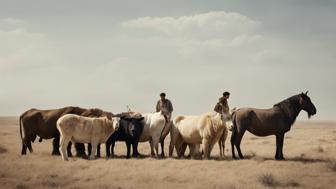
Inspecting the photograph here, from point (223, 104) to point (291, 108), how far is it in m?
3.05

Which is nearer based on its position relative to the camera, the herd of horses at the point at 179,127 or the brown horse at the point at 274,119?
the herd of horses at the point at 179,127

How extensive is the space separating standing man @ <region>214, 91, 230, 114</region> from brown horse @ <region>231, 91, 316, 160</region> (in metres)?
1.30

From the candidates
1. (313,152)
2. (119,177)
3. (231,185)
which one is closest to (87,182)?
(119,177)

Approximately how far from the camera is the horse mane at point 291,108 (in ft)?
58.8

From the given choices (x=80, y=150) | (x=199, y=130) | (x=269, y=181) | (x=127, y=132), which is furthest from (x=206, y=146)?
(x=80, y=150)

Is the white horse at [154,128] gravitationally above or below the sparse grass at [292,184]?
above

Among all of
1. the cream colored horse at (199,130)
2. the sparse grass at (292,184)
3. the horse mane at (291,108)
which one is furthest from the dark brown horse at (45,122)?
the sparse grass at (292,184)

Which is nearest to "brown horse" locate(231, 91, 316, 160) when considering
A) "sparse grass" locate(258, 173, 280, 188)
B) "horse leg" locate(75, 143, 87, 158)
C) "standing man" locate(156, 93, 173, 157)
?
"standing man" locate(156, 93, 173, 157)

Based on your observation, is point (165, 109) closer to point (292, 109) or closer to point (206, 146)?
point (206, 146)

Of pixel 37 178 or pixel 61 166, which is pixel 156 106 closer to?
pixel 61 166

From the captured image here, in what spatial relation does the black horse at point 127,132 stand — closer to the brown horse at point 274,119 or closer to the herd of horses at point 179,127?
the herd of horses at point 179,127

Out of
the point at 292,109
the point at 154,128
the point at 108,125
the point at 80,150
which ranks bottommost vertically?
the point at 80,150

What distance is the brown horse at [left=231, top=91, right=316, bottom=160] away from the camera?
17755 mm

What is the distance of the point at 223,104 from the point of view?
16.7m
